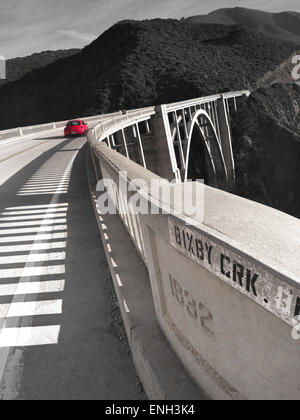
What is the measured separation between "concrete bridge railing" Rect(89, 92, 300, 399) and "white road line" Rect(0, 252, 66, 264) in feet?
10.2

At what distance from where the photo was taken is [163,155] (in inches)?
1128

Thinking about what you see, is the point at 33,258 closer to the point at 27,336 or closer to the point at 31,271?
the point at 31,271

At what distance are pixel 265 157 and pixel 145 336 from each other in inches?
2667

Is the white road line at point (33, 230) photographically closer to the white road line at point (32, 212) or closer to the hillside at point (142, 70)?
the white road line at point (32, 212)

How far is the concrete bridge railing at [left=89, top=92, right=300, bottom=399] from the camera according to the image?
135 centimetres

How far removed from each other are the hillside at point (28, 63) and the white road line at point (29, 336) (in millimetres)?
151801

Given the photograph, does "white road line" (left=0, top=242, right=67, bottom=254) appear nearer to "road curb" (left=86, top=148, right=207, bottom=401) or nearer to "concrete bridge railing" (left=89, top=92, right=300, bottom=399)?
"road curb" (left=86, top=148, right=207, bottom=401)

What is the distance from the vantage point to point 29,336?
3.61 meters

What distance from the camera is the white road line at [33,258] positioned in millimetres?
5344

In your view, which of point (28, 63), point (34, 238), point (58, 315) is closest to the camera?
point (58, 315)

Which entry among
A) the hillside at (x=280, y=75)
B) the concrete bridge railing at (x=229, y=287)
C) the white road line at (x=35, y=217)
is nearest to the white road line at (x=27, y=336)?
the concrete bridge railing at (x=229, y=287)

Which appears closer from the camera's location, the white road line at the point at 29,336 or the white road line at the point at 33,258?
the white road line at the point at 29,336

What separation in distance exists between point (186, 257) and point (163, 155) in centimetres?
2709

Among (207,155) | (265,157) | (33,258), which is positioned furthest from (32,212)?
(265,157)
